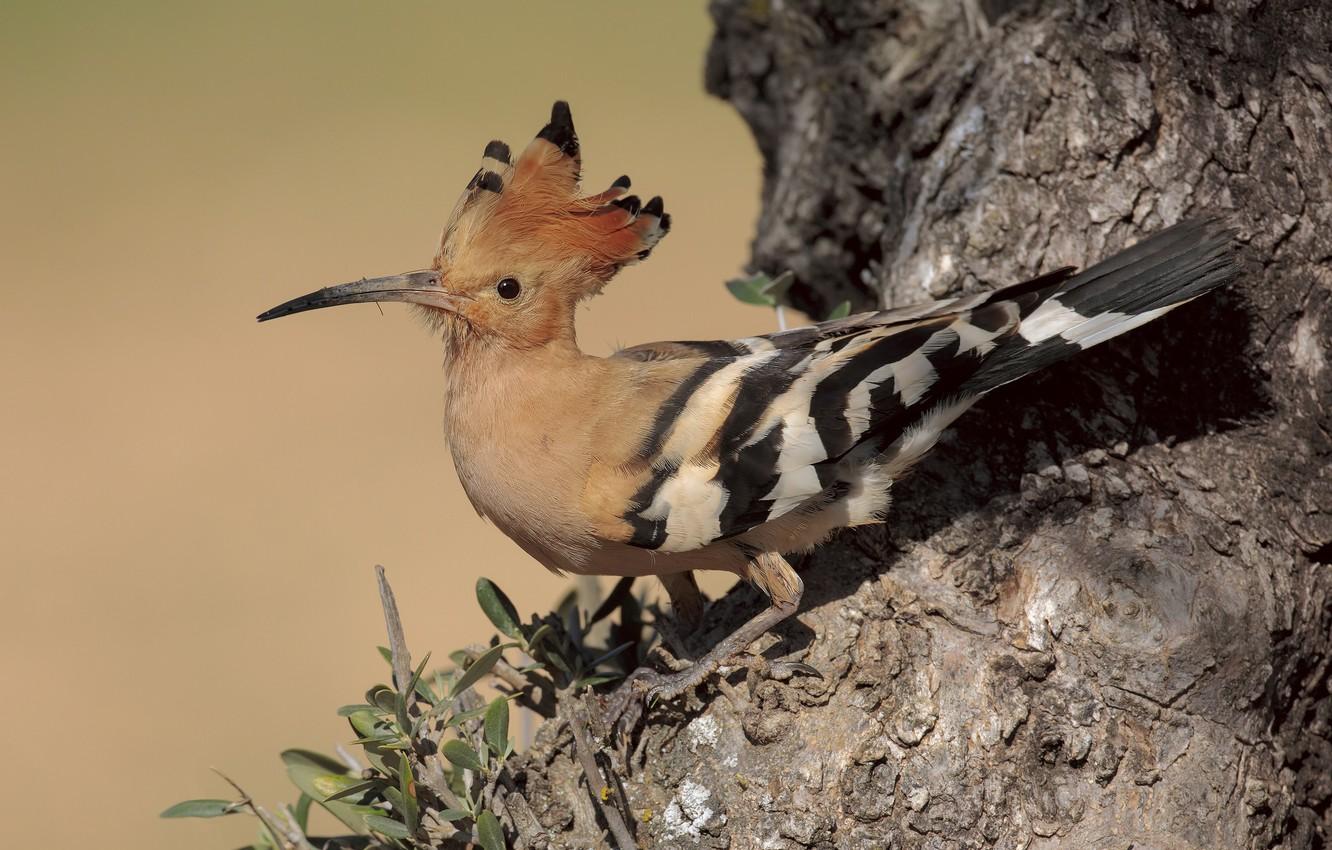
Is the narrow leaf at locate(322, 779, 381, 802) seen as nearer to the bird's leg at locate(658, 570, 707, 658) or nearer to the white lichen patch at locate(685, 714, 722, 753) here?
the white lichen patch at locate(685, 714, 722, 753)

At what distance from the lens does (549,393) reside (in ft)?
7.96

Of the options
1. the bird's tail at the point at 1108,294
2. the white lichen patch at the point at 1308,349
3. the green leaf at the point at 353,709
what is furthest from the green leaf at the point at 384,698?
the white lichen patch at the point at 1308,349

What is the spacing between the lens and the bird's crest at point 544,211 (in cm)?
236

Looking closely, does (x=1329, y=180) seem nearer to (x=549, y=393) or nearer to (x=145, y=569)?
(x=549, y=393)

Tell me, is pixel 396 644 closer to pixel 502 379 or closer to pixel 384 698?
pixel 384 698

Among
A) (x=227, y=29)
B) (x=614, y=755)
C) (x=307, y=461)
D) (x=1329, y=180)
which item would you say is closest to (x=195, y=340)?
(x=307, y=461)

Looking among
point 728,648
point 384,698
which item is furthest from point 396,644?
point 728,648

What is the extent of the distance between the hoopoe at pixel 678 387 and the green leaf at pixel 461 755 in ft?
1.23

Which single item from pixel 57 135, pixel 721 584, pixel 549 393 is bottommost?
pixel 721 584

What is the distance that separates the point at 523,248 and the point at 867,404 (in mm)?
737

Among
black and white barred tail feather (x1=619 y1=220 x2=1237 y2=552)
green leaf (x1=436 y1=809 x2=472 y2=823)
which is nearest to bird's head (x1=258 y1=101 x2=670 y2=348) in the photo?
black and white barred tail feather (x1=619 y1=220 x2=1237 y2=552)

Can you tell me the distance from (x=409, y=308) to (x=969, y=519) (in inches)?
47.6

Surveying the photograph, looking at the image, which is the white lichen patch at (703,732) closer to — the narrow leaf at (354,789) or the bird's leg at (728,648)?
the bird's leg at (728,648)

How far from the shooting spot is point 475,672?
198cm
